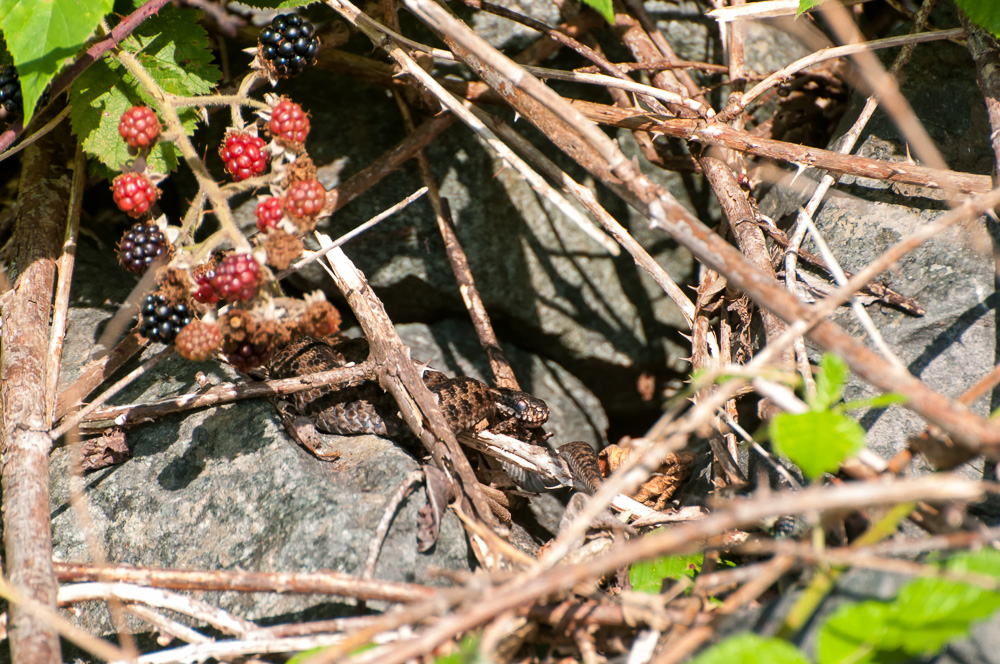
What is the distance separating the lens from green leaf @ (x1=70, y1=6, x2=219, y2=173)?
2.78m

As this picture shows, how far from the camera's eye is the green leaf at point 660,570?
2428 millimetres

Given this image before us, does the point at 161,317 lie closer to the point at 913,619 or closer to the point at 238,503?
the point at 238,503

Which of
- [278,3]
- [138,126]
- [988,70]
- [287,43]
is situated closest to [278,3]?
[278,3]

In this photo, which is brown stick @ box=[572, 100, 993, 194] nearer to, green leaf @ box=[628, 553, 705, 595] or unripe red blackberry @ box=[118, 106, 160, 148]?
green leaf @ box=[628, 553, 705, 595]

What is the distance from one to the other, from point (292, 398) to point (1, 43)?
1.91m

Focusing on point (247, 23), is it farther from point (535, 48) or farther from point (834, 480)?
point (834, 480)

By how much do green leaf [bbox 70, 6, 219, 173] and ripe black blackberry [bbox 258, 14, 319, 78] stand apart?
1.29 feet

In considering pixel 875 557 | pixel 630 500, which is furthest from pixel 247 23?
pixel 875 557

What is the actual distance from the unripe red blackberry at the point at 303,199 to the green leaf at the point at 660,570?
1715 mm

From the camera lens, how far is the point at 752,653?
1.45 m

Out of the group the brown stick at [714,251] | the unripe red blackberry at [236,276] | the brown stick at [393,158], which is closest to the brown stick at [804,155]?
the brown stick at [714,251]

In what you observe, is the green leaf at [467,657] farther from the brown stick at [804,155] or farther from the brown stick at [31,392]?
Result: the brown stick at [804,155]

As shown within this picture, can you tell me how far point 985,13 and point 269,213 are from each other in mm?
2823

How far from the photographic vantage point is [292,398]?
312cm
